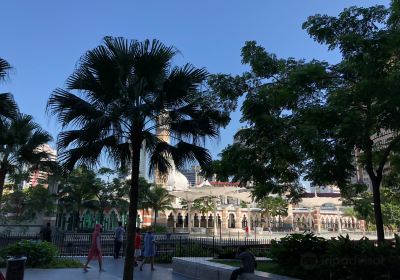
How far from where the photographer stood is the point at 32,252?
551 inches

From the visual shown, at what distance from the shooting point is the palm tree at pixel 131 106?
870 cm

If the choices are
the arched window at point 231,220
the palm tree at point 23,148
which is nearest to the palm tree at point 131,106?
the palm tree at point 23,148

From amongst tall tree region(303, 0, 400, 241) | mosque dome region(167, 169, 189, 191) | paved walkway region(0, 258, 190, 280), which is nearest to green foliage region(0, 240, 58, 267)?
paved walkway region(0, 258, 190, 280)

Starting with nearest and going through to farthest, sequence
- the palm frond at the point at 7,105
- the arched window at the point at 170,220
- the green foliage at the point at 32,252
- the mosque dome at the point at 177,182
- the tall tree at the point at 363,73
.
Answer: the tall tree at the point at 363,73 < the palm frond at the point at 7,105 < the green foliage at the point at 32,252 < the arched window at the point at 170,220 < the mosque dome at the point at 177,182

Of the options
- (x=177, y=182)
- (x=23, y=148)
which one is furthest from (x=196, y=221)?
(x=23, y=148)

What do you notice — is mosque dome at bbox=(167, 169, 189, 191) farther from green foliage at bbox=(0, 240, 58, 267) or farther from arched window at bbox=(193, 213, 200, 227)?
green foliage at bbox=(0, 240, 58, 267)

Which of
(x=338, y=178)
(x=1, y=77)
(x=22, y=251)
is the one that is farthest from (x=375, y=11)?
(x=22, y=251)

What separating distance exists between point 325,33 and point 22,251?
38.8 ft

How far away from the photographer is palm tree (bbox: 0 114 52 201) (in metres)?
17.4

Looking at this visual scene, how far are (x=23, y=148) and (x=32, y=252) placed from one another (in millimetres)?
5639

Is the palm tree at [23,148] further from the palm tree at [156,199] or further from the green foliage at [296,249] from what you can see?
the palm tree at [156,199]

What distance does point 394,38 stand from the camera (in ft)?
24.3

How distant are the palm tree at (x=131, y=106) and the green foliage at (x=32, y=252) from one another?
22.1 feet

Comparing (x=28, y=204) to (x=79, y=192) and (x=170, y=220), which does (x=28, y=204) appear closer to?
(x=79, y=192)
